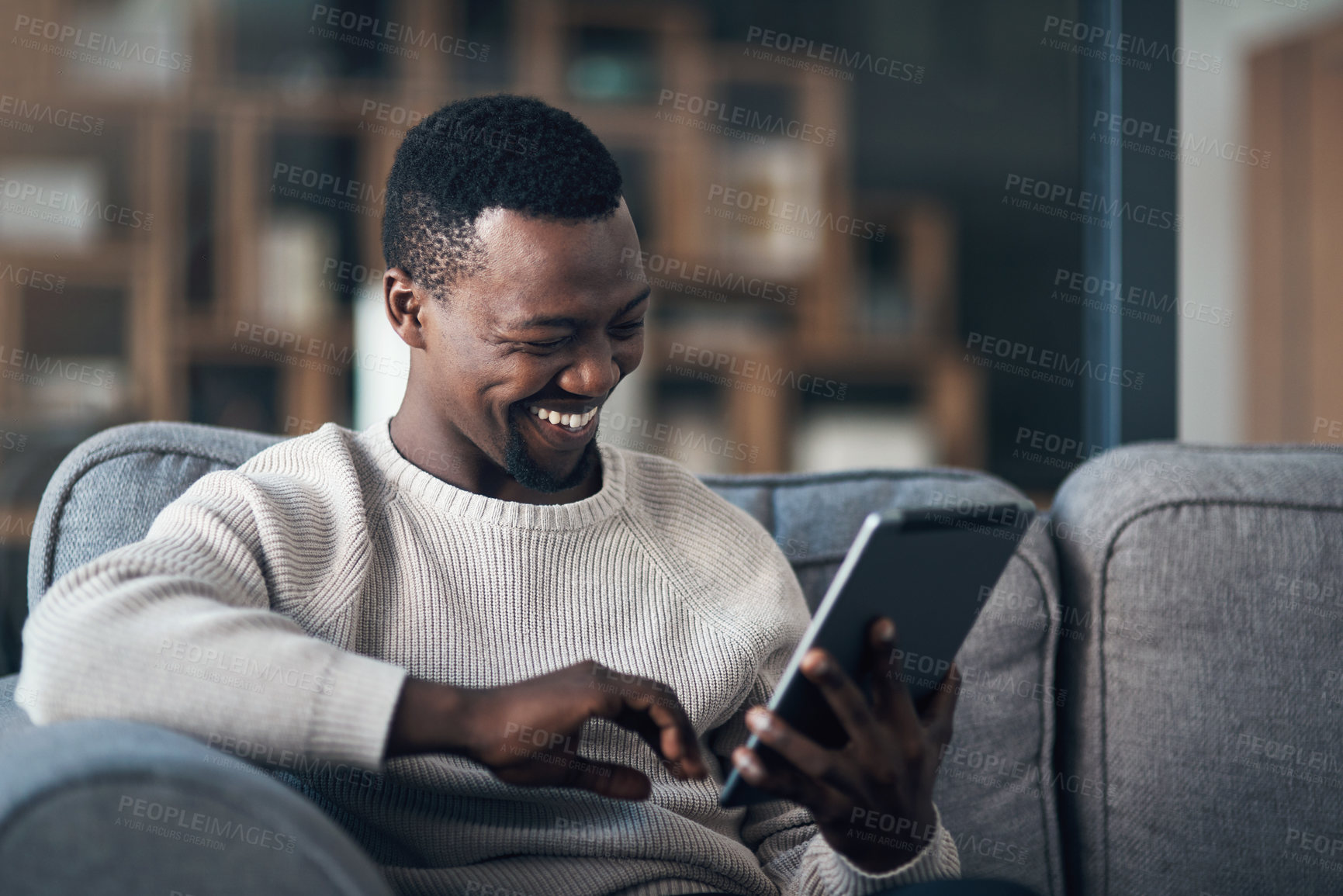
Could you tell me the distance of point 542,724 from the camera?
0.74 metres

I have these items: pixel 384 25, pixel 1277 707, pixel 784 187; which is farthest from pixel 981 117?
pixel 1277 707

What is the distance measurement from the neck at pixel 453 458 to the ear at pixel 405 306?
0.19 ft

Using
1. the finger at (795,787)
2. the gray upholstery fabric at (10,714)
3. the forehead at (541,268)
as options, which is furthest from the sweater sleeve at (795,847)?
the gray upholstery fabric at (10,714)

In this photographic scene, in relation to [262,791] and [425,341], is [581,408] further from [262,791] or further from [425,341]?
[262,791]

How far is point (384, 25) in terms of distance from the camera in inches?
123

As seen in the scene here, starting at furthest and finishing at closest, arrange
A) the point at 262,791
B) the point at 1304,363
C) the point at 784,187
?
the point at 784,187 → the point at 1304,363 → the point at 262,791

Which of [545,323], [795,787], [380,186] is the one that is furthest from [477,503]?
[380,186]

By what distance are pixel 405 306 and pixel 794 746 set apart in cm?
55

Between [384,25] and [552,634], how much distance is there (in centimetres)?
265

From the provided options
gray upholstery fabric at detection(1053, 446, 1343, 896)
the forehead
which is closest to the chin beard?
the forehead

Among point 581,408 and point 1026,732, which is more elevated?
point 581,408

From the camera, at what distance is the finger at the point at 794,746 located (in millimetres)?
750

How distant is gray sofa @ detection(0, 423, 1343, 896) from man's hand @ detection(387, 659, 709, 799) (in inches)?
20.5

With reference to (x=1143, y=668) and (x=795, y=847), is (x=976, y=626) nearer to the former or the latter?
(x=1143, y=668)
